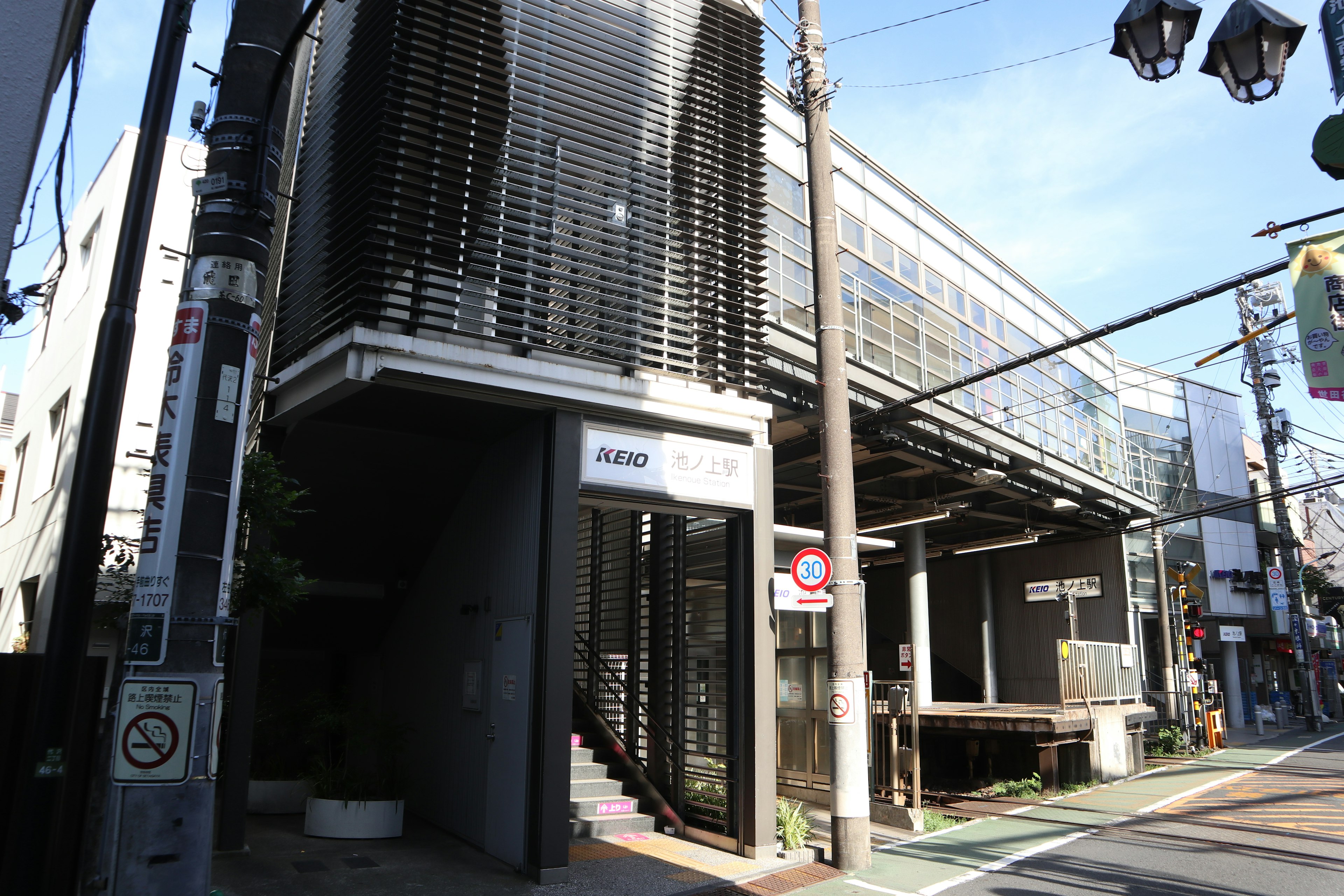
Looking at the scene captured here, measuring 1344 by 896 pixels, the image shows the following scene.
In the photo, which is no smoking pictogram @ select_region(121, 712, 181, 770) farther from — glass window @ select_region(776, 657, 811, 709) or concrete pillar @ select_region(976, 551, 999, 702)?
concrete pillar @ select_region(976, 551, 999, 702)

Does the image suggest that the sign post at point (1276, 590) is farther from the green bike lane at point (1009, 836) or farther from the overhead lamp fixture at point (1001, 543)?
the green bike lane at point (1009, 836)

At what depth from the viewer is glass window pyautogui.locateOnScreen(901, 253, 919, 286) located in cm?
1773

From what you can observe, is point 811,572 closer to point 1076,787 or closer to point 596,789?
point 596,789

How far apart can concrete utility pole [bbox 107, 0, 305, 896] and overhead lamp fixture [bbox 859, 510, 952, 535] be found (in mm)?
16547

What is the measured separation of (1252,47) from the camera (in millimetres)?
5750

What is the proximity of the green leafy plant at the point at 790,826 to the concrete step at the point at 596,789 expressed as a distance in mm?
1950

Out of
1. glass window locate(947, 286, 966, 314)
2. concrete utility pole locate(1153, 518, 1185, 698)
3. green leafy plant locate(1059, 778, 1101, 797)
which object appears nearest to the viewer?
green leafy plant locate(1059, 778, 1101, 797)

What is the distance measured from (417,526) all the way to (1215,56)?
9678mm

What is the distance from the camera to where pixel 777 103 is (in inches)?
601

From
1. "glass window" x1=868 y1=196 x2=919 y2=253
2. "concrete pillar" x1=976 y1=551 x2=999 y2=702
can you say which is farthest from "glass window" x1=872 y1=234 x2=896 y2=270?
"concrete pillar" x1=976 y1=551 x2=999 y2=702

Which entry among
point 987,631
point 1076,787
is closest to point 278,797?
point 1076,787

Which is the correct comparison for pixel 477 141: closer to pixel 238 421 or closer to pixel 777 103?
pixel 238 421

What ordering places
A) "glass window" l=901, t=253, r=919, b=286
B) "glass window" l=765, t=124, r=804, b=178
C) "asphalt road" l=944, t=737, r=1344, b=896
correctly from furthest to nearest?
"glass window" l=901, t=253, r=919, b=286 → "glass window" l=765, t=124, r=804, b=178 → "asphalt road" l=944, t=737, r=1344, b=896

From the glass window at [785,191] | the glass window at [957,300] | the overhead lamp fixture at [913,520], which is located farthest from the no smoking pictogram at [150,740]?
the glass window at [957,300]
